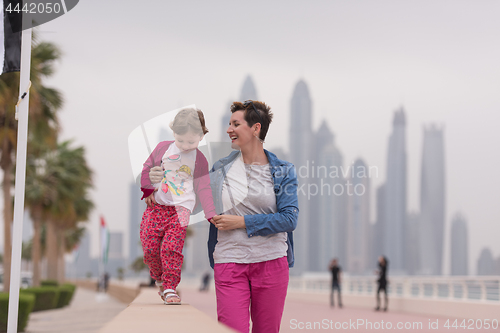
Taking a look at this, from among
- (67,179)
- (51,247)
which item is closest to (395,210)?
(51,247)

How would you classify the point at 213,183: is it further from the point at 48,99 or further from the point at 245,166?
the point at 48,99

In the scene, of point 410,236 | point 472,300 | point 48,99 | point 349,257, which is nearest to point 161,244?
A: point 472,300

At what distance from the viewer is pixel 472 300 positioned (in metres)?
13.5

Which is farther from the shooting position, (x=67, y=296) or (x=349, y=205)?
(x=349, y=205)

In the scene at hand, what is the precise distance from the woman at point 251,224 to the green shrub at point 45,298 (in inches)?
753

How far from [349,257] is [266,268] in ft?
485

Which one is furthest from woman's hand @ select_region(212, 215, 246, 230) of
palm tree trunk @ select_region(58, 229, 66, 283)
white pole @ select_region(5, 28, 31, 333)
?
palm tree trunk @ select_region(58, 229, 66, 283)

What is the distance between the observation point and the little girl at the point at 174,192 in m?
3.48

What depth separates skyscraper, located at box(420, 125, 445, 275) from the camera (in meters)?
173

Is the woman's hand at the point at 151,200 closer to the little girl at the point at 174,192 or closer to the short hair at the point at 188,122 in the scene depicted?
the little girl at the point at 174,192

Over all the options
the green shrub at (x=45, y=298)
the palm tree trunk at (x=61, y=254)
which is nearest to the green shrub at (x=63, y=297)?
the green shrub at (x=45, y=298)

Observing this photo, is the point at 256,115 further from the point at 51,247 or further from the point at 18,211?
Result: the point at 51,247

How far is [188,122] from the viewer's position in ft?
11.4

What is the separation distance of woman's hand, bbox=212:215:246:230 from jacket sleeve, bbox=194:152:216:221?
0.31 ft
